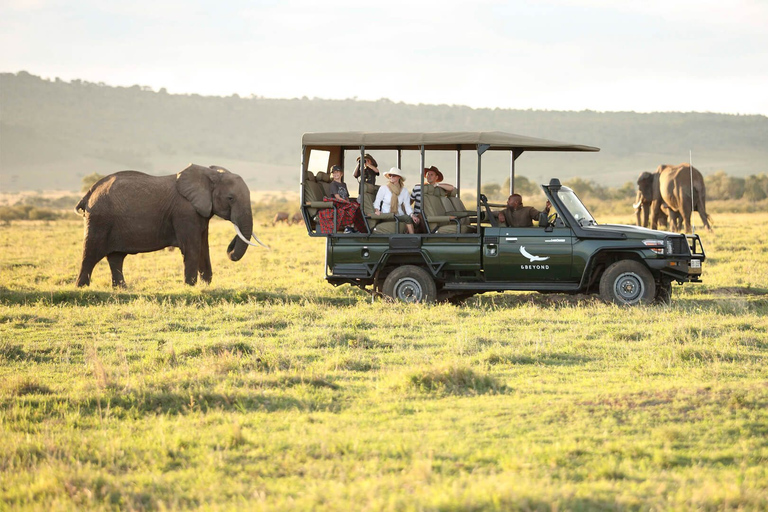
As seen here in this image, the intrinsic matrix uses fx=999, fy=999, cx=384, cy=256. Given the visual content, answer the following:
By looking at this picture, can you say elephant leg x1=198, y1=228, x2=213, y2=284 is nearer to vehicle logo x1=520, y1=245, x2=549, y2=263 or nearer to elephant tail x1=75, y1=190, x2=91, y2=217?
elephant tail x1=75, y1=190, x2=91, y2=217

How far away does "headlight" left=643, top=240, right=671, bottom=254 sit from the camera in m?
13.2

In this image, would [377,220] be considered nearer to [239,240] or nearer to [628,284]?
[628,284]

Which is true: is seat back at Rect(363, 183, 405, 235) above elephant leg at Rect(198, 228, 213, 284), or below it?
above

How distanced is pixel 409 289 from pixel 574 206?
100 inches

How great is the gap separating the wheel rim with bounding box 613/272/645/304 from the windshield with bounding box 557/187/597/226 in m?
0.90

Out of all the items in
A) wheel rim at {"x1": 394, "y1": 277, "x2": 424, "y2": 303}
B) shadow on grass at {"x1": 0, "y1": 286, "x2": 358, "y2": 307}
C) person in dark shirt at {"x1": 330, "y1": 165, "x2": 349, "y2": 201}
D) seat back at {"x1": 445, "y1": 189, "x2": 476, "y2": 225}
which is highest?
person in dark shirt at {"x1": 330, "y1": 165, "x2": 349, "y2": 201}

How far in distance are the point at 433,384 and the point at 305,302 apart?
6589 millimetres

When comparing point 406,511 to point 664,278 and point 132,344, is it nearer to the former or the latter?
point 132,344

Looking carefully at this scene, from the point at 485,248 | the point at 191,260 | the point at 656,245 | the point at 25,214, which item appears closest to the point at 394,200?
the point at 485,248

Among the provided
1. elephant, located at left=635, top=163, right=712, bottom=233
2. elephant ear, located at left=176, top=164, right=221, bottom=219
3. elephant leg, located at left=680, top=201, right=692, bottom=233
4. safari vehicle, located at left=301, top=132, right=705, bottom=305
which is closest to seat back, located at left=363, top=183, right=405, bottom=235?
safari vehicle, located at left=301, top=132, right=705, bottom=305

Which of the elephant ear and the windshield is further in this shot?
the elephant ear

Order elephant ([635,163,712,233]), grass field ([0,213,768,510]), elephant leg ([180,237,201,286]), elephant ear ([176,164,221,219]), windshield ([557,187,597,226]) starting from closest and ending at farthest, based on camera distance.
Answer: grass field ([0,213,768,510]) < windshield ([557,187,597,226]) < elephant leg ([180,237,201,286]) < elephant ear ([176,164,221,219]) < elephant ([635,163,712,233])

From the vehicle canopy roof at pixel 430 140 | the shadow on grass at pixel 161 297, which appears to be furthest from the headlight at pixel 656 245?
the shadow on grass at pixel 161 297

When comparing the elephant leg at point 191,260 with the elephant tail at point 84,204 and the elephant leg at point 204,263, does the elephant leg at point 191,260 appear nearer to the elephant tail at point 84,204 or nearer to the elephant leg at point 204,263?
the elephant leg at point 204,263
